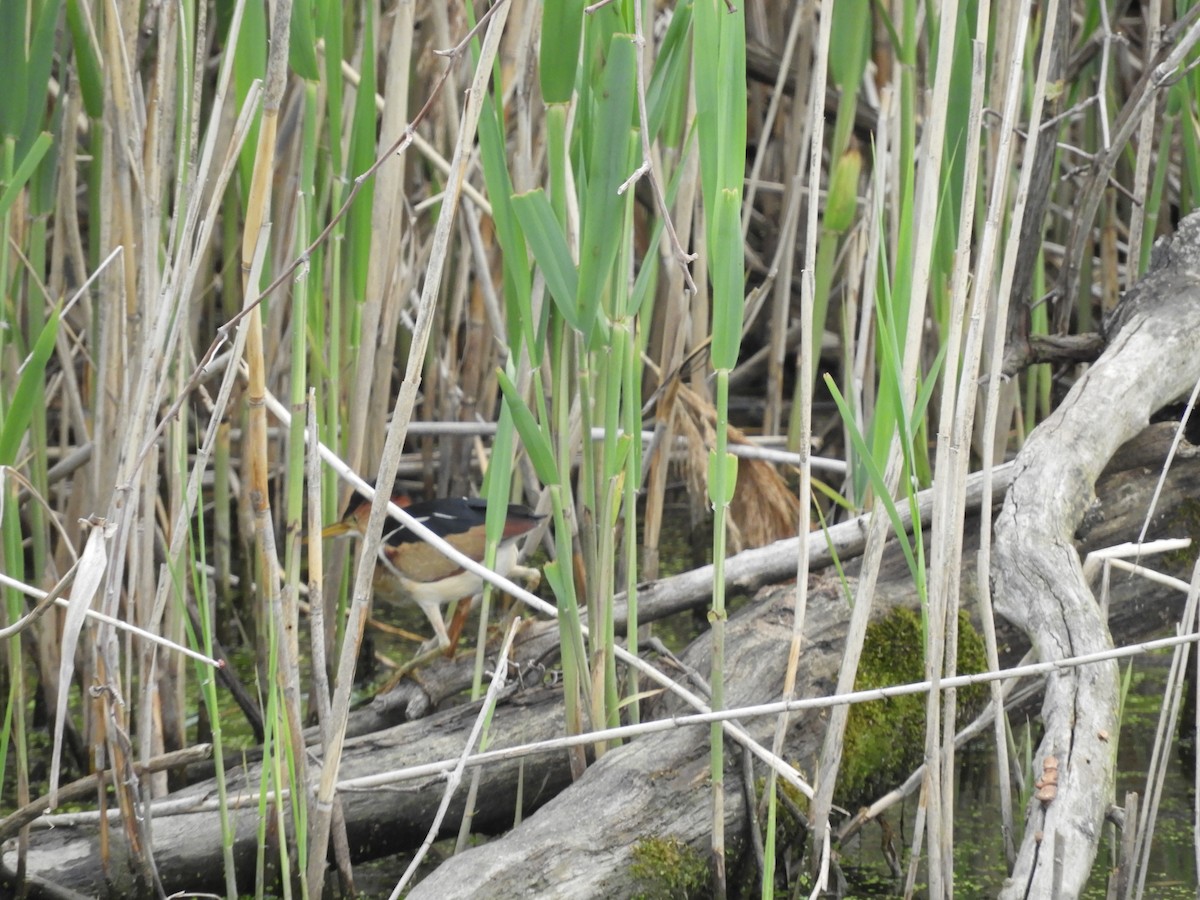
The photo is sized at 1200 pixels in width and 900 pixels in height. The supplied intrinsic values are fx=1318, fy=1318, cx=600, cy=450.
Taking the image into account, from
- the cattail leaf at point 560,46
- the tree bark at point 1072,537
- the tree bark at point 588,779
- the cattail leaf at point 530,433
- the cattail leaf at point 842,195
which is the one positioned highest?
the cattail leaf at point 560,46

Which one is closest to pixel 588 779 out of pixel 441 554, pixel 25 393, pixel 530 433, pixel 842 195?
pixel 530 433

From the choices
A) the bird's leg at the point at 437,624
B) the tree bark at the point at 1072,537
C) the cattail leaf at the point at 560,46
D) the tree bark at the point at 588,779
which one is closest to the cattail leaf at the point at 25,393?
the tree bark at the point at 588,779

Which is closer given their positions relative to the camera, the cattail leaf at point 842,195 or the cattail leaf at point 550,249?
the cattail leaf at point 550,249

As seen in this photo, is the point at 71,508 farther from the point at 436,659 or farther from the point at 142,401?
the point at 142,401

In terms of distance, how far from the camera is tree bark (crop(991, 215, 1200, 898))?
1403 millimetres

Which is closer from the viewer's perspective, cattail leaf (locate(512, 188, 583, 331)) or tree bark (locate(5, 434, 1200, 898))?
cattail leaf (locate(512, 188, 583, 331))

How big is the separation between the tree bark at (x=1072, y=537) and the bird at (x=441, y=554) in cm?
88

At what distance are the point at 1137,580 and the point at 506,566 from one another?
3.43 ft

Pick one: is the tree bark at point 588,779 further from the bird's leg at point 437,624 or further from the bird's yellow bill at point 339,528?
the bird's yellow bill at point 339,528

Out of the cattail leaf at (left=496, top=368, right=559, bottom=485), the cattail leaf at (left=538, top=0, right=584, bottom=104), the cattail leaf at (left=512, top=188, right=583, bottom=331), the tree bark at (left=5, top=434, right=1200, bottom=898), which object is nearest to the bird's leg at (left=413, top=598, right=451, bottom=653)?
the tree bark at (left=5, top=434, right=1200, bottom=898)

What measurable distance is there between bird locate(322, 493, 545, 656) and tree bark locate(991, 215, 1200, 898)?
34.6 inches

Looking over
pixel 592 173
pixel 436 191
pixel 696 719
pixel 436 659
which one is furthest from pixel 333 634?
pixel 592 173

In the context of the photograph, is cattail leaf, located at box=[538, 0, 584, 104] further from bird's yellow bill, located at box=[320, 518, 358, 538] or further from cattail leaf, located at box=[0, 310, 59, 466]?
bird's yellow bill, located at box=[320, 518, 358, 538]

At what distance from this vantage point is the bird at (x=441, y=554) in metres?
2.30
